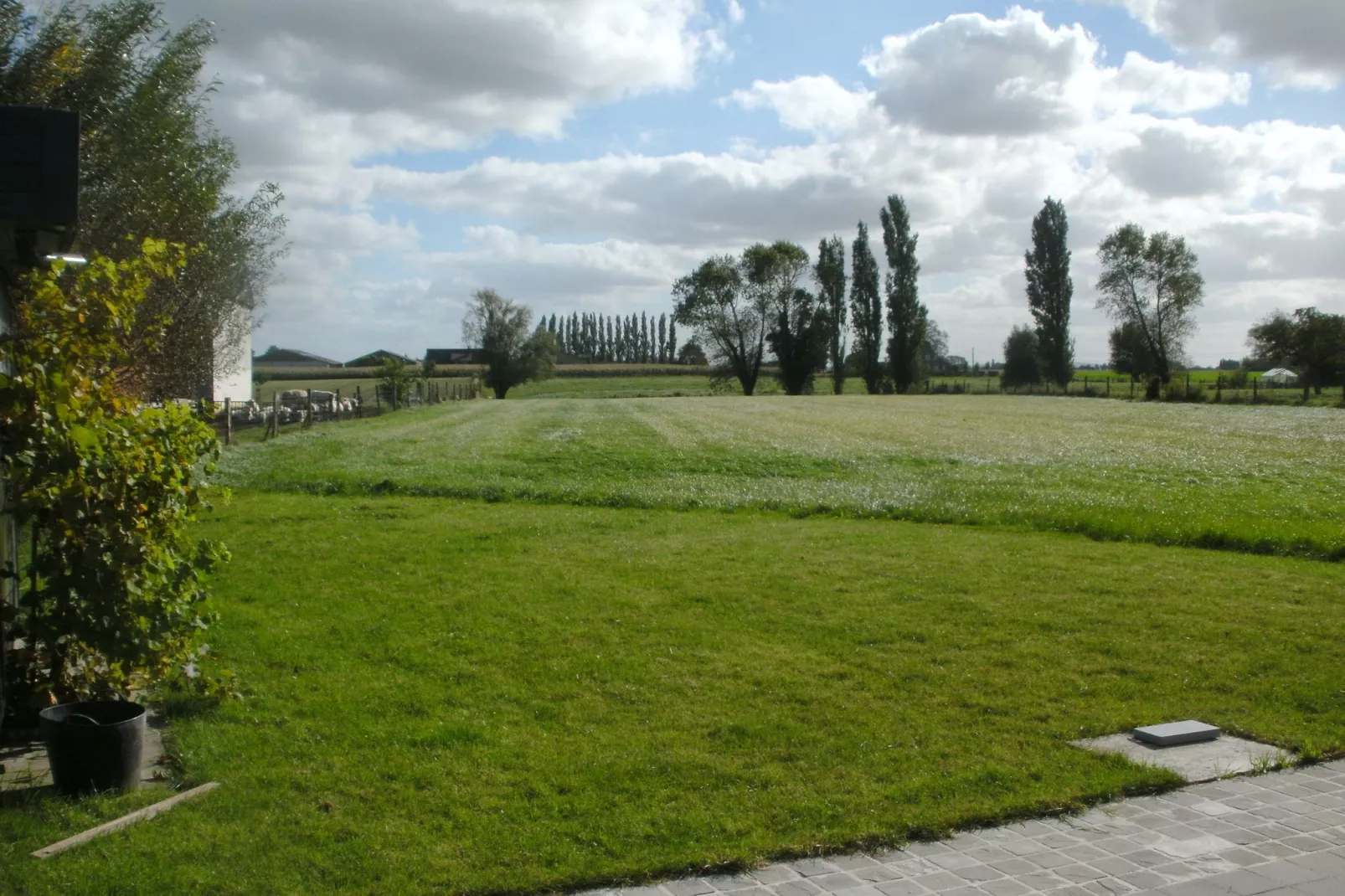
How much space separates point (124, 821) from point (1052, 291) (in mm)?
80023

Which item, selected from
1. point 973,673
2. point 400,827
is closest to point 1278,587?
point 973,673

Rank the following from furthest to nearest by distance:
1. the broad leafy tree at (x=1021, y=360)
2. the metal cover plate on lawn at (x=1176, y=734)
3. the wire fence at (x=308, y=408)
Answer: the broad leafy tree at (x=1021, y=360), the wire fence at (x=308, y=408), the metal cover plate on lawn at (x=1176, y=734)

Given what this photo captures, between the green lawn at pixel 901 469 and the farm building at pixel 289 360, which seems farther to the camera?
the farm building at pixel 289 360

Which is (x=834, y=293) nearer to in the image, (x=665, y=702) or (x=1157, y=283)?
(x=1157, y=283)

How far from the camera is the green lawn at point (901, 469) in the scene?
1549 cm

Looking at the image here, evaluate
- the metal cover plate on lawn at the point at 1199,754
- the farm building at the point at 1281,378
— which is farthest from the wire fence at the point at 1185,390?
the metal cover plate on lawn at the point at 1199,754

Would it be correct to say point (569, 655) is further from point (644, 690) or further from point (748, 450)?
point (748, 450)

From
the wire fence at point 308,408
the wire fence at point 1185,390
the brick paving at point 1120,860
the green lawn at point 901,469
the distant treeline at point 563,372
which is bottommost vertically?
the brick paving at point 1120,860

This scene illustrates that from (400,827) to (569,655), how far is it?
3.06 metres

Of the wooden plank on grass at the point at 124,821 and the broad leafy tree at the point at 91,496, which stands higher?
the broad leafy tree at the point at 91,496

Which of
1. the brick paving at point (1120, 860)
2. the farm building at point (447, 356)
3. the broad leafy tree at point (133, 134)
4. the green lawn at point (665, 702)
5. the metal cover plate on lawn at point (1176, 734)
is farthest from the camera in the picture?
the farm building at point (447, 356)

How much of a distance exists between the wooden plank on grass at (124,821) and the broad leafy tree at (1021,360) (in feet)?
278

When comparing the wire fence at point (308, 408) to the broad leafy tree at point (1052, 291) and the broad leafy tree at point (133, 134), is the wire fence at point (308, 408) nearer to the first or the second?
the broad leafy tree at point (133, 134)

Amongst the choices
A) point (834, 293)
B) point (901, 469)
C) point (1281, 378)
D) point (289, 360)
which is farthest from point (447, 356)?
point (901, 469)
